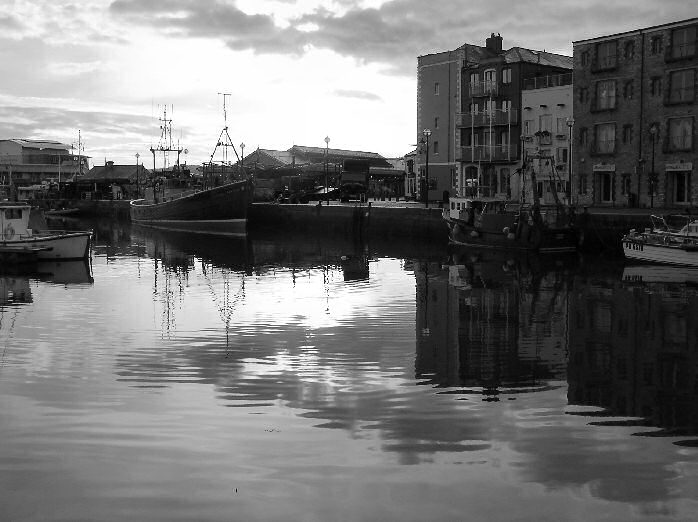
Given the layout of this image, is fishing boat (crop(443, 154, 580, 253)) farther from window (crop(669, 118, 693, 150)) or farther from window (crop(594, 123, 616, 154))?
window (crop(669, 118, 693, 150))

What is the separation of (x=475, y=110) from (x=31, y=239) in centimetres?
A: 4017

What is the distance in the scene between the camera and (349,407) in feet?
42.5

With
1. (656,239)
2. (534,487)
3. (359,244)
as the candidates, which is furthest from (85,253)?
(534,487)

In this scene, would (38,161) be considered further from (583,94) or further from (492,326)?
(492,326)

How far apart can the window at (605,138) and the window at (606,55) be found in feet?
12.2

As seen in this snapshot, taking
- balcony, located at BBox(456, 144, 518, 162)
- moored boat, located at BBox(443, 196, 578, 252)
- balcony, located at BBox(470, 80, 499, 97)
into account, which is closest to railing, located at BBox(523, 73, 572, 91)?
balcony, located at BBox(470, 80, 499, 97)

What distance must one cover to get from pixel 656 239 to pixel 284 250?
21657 millimetres

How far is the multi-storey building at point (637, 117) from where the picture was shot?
164 feet

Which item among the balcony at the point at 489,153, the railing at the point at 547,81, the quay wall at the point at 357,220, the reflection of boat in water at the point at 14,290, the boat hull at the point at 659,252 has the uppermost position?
the railing at the point at 547,81

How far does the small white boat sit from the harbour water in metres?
9.48

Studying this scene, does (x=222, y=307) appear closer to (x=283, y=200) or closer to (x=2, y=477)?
(x=2, y=477)

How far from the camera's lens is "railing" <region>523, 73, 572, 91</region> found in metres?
60.3

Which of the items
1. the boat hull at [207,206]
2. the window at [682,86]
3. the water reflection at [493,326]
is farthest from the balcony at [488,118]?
the water reflection at [493,326]

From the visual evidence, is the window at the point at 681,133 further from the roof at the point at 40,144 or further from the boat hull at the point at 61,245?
the roof at the point at 40,144
